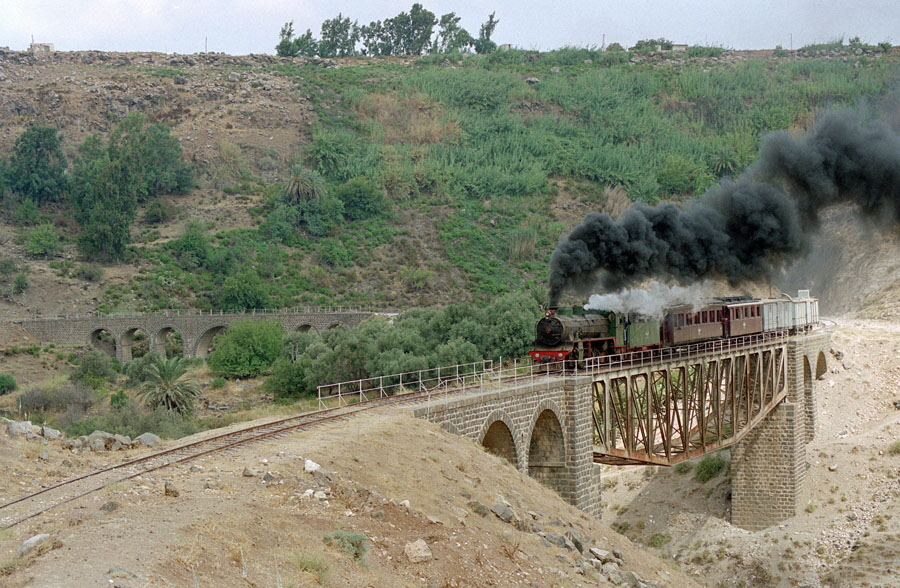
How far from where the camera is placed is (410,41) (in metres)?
155

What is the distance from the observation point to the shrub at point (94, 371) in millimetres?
60094

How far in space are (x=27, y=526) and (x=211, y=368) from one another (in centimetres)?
5337

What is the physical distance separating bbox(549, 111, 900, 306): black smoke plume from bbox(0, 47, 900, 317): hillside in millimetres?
39383

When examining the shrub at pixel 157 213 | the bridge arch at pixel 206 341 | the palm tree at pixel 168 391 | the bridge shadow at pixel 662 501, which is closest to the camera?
the bridge shadow at pixel 662 501

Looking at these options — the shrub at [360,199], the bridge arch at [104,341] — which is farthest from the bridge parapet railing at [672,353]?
the shrub at [360,199]

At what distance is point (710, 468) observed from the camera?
141ft

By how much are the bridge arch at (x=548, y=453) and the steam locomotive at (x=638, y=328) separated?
2.10 meters

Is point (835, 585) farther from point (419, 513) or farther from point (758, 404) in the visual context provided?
point (419, 513)

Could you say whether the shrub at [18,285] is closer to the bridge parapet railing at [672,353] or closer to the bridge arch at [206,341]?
the bridge arch at [206,341]

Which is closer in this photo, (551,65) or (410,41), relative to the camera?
(551,65)

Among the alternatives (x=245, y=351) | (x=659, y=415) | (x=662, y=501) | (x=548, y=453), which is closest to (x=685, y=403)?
(x=659, y=415)

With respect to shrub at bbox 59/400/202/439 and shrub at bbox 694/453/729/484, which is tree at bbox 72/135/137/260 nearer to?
shrub at bbox 59/400/202/439

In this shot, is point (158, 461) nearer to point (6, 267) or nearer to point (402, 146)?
point (6, 267)

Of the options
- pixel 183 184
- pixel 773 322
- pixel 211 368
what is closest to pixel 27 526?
pixel 773 322
